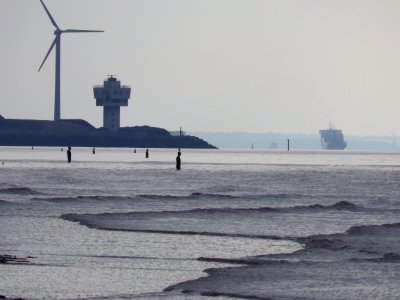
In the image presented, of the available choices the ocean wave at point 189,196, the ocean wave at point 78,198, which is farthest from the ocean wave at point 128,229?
the ocean wave at point 189,196

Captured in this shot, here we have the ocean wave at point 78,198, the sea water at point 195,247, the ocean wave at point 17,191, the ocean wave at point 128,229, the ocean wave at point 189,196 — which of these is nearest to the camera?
the sea water at point 195,247

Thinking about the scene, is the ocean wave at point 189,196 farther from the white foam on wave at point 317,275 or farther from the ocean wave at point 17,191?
the white foam on wave at point 317,275

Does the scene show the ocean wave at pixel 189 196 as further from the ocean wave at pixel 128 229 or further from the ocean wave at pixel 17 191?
the ocean wave at pixel 128 229

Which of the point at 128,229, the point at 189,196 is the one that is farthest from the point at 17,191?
the point at 128,229

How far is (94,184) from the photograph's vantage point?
86.9 m

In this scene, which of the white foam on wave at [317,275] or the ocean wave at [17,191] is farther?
the ocean wave at [17,191]

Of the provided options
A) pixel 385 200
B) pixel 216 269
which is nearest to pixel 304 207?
pixel 385 200

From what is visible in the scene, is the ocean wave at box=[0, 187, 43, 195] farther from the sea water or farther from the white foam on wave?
the white foam on wave

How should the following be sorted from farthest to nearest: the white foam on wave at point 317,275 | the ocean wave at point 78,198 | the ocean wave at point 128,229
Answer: the ocean wave at point 78,198
the ocean wave at point 128,229
the white foam on wave at point 317,275

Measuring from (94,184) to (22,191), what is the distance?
18549 mm

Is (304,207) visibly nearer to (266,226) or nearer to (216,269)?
(266,226)

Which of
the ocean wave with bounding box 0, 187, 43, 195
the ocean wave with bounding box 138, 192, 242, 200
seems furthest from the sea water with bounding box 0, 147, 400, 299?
the ocean wave with bounding box 138, 192, 242, 200

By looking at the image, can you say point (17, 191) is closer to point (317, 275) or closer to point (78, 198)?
point (78, 198)

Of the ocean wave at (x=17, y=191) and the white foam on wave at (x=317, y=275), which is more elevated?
the ocean wave at (x=17, y=191)
